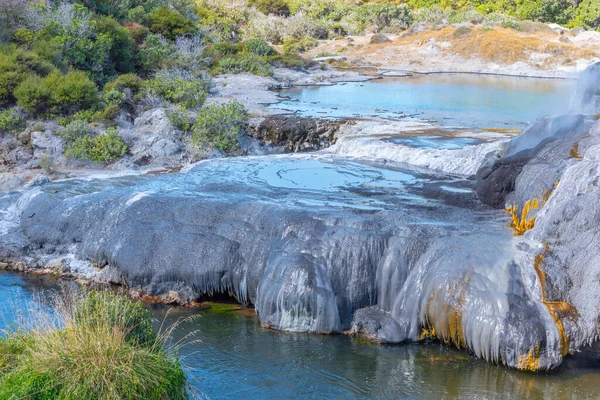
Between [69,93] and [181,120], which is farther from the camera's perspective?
[69,93]

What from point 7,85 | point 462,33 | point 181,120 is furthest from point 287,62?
point 7,85

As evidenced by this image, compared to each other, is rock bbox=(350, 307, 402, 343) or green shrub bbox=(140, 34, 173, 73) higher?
green shrub bbox=(140, 34, 173, 73)

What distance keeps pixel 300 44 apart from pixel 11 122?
114ft

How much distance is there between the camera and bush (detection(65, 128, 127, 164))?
19.2 metres

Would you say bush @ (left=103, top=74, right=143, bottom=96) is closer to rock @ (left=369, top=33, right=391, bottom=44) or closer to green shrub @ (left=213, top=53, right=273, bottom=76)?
green shrub @ (left=213, top=53, right=273, bottom=76)

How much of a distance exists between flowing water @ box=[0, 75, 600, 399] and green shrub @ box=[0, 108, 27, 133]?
537 cm

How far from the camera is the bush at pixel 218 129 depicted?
20375mm

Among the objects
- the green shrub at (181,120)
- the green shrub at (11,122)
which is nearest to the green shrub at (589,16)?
the green shrub at (181,120)

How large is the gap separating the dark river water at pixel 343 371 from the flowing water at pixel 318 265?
1.1 inches

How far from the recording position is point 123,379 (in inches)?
268

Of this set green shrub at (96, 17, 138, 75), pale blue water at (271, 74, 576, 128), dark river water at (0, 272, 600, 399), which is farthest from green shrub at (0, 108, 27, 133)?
dark river water at (0, 272, 600, 399)

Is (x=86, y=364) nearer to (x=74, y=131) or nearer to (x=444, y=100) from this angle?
(x=74, y=131)

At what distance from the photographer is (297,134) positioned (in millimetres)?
21266

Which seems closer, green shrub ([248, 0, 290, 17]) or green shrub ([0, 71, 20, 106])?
green shrub ([0, 71, 20, 106])
